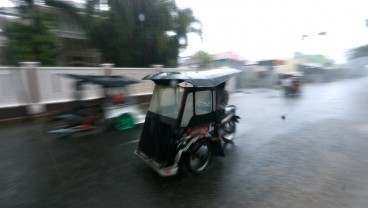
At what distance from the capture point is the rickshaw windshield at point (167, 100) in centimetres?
436

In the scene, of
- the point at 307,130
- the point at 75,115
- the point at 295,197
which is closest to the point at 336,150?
the point at 307,130

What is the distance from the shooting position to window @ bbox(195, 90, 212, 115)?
446 cm

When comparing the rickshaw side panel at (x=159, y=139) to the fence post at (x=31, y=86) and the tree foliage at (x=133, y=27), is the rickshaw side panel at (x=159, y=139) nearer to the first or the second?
the fence post at (x=31, y=86)

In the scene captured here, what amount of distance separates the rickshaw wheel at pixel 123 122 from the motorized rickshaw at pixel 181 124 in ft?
9.84

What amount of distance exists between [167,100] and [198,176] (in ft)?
5.29

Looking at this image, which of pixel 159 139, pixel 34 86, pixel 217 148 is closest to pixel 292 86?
pixel 217 148

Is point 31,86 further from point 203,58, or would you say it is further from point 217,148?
point 203,58

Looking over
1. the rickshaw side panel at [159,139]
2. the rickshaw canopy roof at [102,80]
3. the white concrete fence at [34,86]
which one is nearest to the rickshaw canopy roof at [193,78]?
the rickshaw side panel at [159,139]

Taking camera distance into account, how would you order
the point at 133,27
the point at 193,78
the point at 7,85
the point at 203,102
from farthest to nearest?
1. the point at 133,27
2. the point at 7,85
3. the point at 203,102
4. the point at 193,78

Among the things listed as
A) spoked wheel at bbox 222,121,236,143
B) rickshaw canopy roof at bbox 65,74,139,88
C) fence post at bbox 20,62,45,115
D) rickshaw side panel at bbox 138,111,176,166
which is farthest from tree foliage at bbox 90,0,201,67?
rickshaw side panel at bbox 138,111,176,166

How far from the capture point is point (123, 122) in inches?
296

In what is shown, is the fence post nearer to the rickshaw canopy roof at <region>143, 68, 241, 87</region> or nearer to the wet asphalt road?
the wet asphalt road

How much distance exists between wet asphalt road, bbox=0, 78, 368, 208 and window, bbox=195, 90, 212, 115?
121 centimetres

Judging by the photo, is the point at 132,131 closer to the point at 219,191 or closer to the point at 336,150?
the point at 219,191
